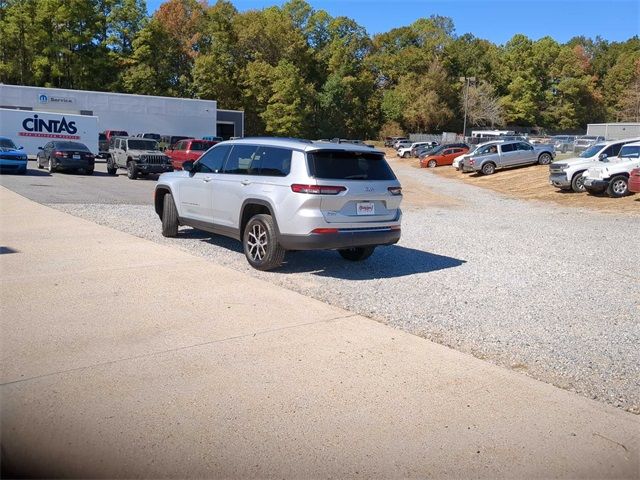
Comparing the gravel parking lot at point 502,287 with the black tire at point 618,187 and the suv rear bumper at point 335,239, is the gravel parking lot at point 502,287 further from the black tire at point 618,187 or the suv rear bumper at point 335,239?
the black tire at point 618,187

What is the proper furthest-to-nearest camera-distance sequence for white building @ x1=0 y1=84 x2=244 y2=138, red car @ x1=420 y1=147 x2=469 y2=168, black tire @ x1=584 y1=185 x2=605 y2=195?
red car @ x1=420 y1=147 x2=469 y2=168 < white building @ x1=0 y1=84 x2=244 y2=138 < black tire @ x1=584 y1=185 x2=605 y2=195

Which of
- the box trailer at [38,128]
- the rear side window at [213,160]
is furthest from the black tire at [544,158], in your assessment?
the rear side window at [213,160]

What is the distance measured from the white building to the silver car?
2503cm

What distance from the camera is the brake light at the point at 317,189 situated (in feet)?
24.2

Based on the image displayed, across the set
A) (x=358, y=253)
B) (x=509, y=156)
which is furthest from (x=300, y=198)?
(x=509, y=156)

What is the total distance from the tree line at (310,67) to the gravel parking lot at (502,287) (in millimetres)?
63522

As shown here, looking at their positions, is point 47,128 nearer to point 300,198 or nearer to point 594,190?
point 594,190

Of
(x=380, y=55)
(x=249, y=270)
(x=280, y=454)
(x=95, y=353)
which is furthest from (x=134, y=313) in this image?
(x=380, y=55)

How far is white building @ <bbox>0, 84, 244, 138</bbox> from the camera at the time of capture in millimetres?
44125

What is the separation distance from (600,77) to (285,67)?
203 feet

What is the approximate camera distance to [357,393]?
4324 millimetres

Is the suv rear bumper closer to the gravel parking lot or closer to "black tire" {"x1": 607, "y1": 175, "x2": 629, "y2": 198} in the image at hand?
the gravel parking lot

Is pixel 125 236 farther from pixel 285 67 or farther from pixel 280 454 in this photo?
pixel 285 67

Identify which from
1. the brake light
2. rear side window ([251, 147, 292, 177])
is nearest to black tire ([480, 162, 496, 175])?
rear side window ([251, 147, 292, 177])
